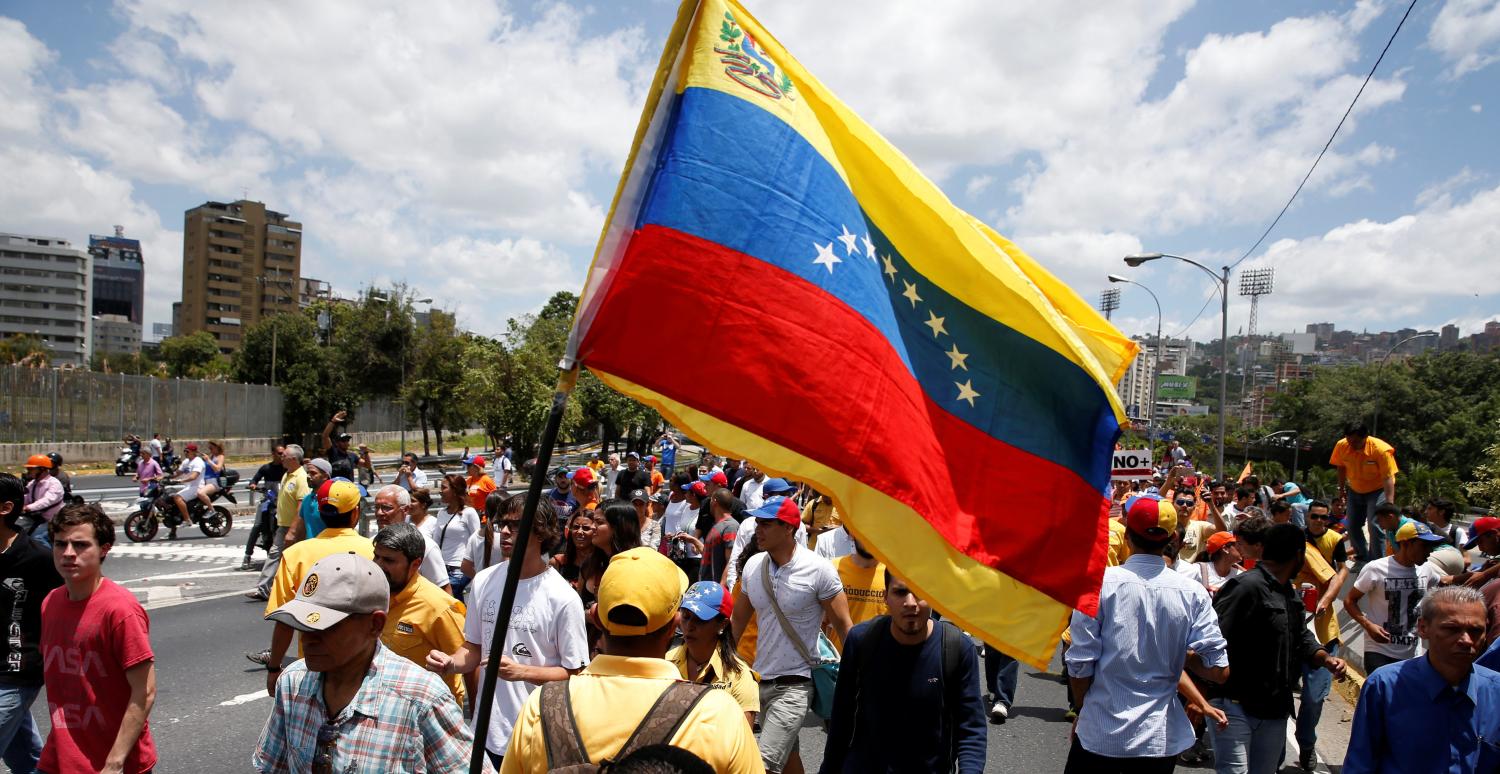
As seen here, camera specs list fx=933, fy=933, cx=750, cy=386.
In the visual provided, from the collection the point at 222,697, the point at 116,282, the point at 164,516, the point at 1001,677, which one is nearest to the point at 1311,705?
the point at 1001,677

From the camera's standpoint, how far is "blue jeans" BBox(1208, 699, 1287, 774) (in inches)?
193

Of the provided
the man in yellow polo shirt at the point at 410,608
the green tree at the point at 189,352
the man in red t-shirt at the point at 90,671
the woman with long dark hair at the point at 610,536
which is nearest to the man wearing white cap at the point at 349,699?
the man in red t-shirt at the point at 90,671

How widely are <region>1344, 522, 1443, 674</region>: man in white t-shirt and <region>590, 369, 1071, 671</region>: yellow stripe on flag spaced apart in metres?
4.59

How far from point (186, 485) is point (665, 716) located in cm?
1747

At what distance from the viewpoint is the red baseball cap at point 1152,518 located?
4.20 meters

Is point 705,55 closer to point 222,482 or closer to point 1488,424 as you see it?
point 222,482

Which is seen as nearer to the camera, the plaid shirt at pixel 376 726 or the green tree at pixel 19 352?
the plaid shirt at pixel 376 726

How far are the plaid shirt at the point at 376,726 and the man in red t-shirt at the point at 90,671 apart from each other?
52.7 inches

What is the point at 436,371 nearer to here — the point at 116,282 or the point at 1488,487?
the point at 1488,487

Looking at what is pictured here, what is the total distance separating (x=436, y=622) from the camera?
4398mm

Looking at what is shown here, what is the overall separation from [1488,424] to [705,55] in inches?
2706

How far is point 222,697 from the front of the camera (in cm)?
721

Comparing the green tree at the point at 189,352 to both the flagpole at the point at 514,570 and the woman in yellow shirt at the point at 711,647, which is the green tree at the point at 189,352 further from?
the flagpole at the point at 514,570

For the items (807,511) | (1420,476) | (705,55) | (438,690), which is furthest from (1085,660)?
(1420,476)
